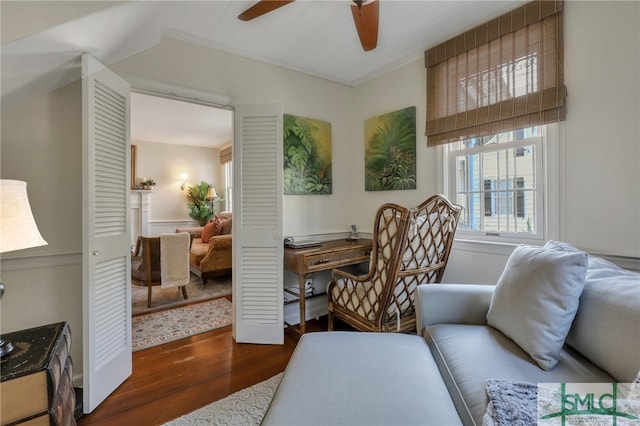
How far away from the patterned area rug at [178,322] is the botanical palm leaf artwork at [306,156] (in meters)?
1.54

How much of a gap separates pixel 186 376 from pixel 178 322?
3.37 ft

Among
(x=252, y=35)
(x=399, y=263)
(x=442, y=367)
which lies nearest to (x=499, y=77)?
(x=399, y=263)

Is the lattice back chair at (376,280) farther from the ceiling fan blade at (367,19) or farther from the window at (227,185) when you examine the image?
the window at (227,185)

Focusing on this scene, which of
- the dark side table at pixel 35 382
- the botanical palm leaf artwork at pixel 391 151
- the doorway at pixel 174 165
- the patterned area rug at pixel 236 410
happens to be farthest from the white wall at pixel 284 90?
the doorway at pixel 174 165

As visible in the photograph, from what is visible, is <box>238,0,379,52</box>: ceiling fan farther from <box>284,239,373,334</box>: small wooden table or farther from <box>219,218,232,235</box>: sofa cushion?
<box>219,218,232,235</box>: sofa cushion

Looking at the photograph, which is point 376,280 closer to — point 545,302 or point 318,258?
point 318,258

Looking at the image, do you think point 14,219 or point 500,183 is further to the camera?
point 500,183

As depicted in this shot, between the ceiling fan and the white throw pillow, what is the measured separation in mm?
1539

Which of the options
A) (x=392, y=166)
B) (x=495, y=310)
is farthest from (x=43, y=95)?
(x=495, y=310)

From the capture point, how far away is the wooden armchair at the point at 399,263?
1.82 m

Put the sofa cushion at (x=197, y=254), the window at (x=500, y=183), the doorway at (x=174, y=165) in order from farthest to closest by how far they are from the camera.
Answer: the doorway at (x=174, y=165), the sofa cushion at (x=197, y=254), the window at (x=500, y=183)

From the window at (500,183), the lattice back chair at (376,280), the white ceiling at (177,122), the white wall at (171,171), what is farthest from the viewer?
the white wall at (171,171)

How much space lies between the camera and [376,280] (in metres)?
1.97

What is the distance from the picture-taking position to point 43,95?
1763 millimetres
